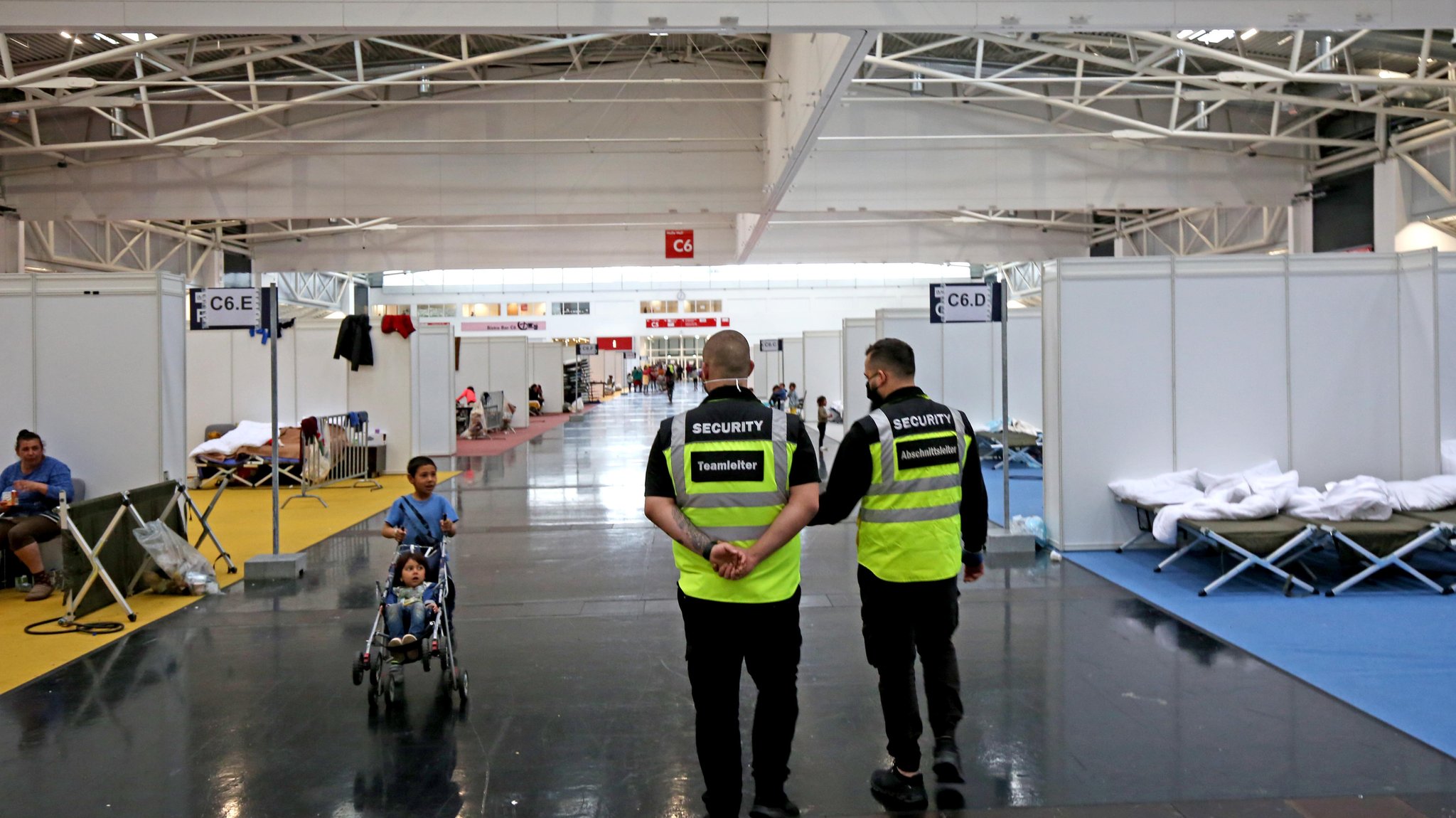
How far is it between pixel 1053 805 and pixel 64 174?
74.9 feet

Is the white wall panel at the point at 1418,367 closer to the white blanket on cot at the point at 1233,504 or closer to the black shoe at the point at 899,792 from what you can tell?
the white blanket on cot at the point at 1233,504

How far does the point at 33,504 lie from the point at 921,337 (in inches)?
501

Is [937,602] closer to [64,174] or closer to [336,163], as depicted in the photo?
[336,163]

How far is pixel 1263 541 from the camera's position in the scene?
721cm

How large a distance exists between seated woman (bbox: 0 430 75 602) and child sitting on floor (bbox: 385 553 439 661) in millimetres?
4314

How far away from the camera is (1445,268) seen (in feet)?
28.9

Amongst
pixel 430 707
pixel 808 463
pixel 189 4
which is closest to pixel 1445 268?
pixel 808 463

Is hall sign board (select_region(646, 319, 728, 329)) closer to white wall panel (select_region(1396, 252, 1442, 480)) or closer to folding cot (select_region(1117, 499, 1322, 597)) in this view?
white wall panel (select_region(1396, 252, 1442, 480))

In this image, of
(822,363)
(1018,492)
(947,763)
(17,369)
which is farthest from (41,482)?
(822,363)

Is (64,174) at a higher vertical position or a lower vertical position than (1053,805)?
higher

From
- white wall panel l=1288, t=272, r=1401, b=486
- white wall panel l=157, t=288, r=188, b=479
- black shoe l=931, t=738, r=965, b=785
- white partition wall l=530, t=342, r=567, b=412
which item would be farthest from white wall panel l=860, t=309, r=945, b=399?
white partition wall l=530, t=342, r=567, b=412

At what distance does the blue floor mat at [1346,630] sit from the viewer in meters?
4.91

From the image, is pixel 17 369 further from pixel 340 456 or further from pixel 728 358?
pixel 728 358

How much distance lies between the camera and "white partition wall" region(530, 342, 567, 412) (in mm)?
37938
